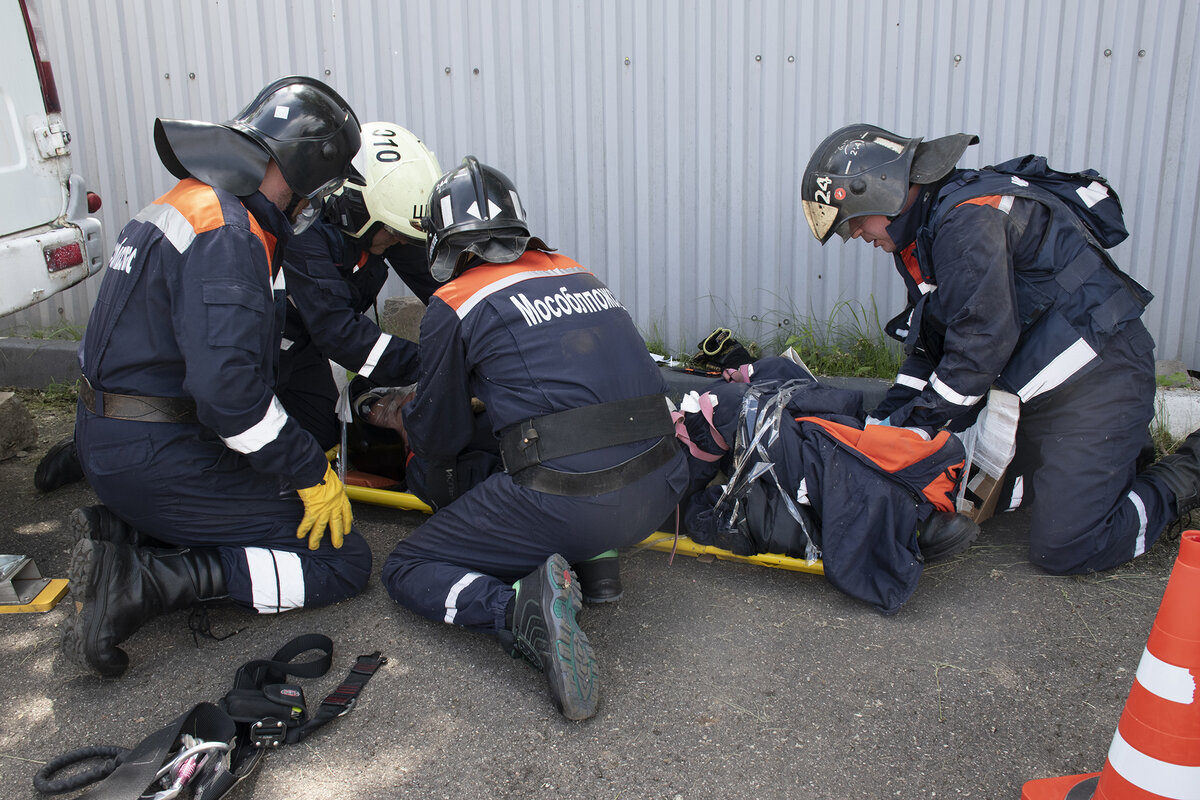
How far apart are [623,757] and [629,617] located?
2.40ft

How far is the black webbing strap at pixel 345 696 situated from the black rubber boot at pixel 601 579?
717 millimetres

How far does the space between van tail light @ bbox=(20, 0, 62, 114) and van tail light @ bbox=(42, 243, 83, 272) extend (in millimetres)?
562

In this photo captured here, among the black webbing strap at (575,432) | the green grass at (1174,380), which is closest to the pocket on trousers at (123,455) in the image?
the black webbing strap at (575,432)

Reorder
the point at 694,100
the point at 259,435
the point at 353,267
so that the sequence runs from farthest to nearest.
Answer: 1. the point at 694,100
2. the point at 353,267
3. the point at 259,435

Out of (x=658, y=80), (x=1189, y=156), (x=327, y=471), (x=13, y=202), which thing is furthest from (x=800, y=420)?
(x=13, y=202)

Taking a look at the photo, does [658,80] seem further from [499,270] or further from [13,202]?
[13,202]

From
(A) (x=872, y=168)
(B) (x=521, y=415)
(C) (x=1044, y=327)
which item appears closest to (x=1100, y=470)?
(C) (x=1044, y=327)

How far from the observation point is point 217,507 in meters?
3.00

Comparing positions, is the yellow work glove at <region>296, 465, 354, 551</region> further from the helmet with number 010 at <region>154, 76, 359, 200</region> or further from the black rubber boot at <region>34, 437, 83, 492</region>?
the black rubber boot at <region>34, 437, 83, 492</region>

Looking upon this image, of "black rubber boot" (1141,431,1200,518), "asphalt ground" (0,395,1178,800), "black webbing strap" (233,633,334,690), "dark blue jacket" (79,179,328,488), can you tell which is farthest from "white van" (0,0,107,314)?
"black rubber boot" (1141,431,1200,518)

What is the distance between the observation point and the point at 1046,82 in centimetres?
460

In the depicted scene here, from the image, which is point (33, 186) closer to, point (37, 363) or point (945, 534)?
point (37, 363)

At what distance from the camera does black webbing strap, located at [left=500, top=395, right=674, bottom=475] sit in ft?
9.31

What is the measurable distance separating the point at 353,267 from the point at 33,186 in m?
1.26
